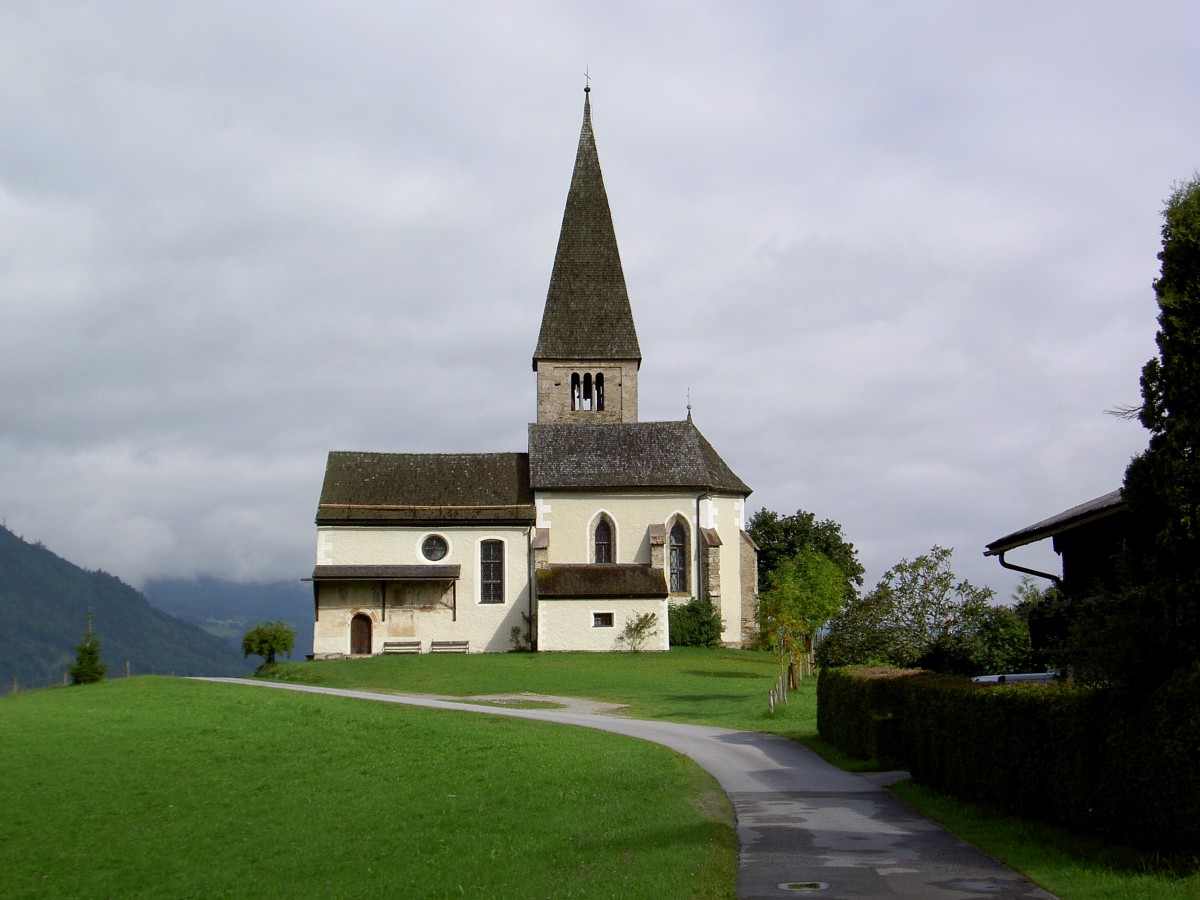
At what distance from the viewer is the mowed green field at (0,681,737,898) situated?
40.4ft

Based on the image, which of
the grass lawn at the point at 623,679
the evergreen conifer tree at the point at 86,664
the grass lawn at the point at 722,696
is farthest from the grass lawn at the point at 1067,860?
the evergreen conifer tree at the point at 86,664

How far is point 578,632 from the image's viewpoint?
52031mm

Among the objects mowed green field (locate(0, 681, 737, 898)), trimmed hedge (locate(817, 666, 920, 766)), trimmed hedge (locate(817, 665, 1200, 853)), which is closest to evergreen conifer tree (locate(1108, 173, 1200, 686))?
trimmed hedge (locate(817, 665, 1200, 853))

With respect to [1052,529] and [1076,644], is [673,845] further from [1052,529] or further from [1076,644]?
[1052,529]

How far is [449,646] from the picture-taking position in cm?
5325

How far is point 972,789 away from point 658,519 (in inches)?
1596

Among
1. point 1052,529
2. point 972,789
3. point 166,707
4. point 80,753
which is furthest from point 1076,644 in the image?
point 166,707

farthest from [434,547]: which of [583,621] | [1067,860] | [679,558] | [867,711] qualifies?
[1067,860]

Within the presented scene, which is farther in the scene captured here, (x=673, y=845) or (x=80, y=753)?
(x=80, y=753)

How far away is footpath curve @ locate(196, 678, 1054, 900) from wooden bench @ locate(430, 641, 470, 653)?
32346 millimetres

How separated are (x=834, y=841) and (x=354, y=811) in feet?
24.8

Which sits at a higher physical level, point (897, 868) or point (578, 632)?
point (578, 632)

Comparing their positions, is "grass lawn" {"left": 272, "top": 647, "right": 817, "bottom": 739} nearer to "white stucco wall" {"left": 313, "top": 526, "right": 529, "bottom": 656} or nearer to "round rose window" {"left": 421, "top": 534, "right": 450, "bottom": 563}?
"white stucco wall" {"left": 313, "top": 526, "right": 529, "bottom": 656}

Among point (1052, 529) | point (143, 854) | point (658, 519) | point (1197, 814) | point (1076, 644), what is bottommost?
point (143, 854)
